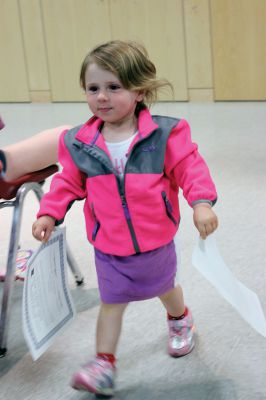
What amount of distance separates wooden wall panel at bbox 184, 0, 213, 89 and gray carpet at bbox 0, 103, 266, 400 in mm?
2557

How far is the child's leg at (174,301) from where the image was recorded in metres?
1.45

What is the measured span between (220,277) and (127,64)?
0.47 m

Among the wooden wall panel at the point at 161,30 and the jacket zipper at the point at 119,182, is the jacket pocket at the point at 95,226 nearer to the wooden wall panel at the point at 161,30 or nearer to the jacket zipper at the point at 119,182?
the jacket zipper at the point at 119,182

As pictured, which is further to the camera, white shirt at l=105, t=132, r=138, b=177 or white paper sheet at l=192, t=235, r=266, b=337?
white shirt at l=105, t=132, r=138, b=177

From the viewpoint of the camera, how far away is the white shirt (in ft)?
4.13

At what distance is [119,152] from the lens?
1268 millimetres

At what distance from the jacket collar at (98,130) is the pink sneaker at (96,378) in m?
0.47

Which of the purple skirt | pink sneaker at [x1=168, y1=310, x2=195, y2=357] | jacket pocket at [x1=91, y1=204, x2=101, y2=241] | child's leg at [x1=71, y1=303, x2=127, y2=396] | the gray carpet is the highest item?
jacket pocket at [x1=91, y1=204, x2=101, y2=241]

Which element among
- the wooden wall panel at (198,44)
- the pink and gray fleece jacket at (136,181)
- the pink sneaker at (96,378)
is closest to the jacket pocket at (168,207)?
the pink and gray fleece jacket at (136,181)

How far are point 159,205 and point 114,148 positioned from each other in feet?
0.50

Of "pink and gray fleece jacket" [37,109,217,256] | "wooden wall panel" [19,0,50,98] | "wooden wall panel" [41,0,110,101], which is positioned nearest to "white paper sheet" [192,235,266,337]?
"pink and gray fleece jacket" [37,109,217,256]

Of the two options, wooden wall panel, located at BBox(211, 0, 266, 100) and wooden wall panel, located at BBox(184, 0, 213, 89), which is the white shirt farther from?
wooden wall panel, located at BBox(184, 0, 213, 89)

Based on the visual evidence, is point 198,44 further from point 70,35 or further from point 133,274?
point 133,274

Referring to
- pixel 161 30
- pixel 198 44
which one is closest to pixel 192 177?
pixel 198 44
